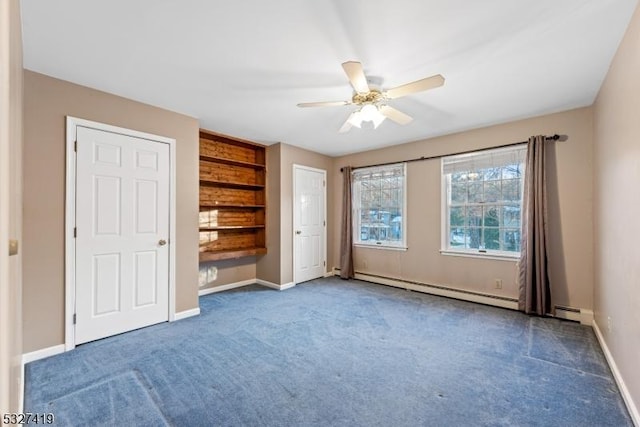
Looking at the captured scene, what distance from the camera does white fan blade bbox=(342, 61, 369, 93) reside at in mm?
1941

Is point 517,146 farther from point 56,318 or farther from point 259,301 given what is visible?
point 56,318

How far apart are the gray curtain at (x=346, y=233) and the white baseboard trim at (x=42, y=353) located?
3.87 metres

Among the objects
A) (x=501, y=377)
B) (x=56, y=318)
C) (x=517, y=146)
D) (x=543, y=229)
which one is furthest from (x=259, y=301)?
(x=517, y=146)

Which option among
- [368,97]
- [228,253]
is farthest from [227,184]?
[368,97]

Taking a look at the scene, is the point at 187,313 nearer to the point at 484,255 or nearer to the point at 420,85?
the point at 420,85

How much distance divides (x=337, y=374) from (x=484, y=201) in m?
3.03

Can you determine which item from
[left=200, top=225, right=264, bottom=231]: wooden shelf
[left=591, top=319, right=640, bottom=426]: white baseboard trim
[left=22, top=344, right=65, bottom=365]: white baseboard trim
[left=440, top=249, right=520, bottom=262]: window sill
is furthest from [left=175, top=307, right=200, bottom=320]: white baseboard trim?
[left=591, top=319, right=640, bottom=426]: white baseboard trim

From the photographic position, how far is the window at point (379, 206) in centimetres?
477

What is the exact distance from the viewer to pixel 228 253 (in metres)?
4.25

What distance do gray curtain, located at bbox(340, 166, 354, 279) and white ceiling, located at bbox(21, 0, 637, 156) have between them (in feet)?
7.23

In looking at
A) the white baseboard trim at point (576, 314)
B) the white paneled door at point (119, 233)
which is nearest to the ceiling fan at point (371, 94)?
the white paneled door at point (119, 233)

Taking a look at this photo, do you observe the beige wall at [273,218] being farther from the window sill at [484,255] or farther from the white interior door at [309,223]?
the window sill at [484,255]

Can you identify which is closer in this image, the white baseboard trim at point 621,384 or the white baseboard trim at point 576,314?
the white baseboard trim at point 621,384

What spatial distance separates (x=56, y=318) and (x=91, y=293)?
295mm
